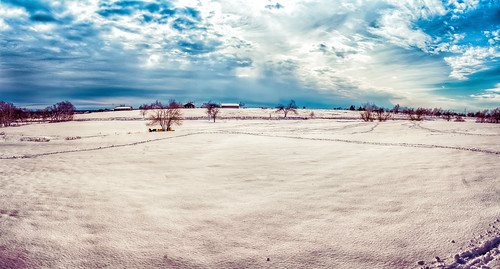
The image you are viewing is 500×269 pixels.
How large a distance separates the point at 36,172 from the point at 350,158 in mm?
8791

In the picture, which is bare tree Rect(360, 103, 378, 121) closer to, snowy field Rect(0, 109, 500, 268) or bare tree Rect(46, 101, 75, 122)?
snowy field Rect(0, 109, 500, 268)

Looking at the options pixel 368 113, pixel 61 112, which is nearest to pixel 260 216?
pixel 368 113

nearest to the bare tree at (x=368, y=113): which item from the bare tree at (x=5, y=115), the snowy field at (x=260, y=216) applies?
the snowy field at (x=260, y=216)

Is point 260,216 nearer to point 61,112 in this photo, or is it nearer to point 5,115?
point 5,115

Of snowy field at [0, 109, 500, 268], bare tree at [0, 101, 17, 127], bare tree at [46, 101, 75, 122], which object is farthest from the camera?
bare tree at [46, 101, 75, 122]

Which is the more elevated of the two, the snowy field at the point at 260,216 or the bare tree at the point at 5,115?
the bare tree at the point at 5,115

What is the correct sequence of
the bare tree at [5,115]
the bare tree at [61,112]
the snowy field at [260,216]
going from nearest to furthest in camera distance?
the snowy field at [260,216], the bare tree at [5,115], the bare tree at [61,112]

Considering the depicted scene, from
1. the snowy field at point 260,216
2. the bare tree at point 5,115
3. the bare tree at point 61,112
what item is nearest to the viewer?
the snowy field at point 260,216

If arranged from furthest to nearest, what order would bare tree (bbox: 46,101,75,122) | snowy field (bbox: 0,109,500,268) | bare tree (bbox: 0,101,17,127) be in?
bare tree (bbox: 46,101,75,122) → bare tree (bbox: 0,101,17,127) → snowy field (bbox: 0,109,500,268)

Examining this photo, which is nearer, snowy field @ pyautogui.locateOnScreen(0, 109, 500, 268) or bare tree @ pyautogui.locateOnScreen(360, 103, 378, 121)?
snowy field @ pyautogui.locateOnScreen(0, 109, 500, 268)

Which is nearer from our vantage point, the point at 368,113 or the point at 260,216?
the point at 260,216

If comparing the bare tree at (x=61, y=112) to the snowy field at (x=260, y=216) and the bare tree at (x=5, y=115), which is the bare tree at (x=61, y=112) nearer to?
the bare tree at (x=5, y=115)

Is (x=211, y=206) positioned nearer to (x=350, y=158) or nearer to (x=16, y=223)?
(x=16, y=223)

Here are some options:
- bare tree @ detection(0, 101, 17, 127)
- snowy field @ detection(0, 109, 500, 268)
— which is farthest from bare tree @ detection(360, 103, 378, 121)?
bare tree @ detection(0, 101, 17, 127)
